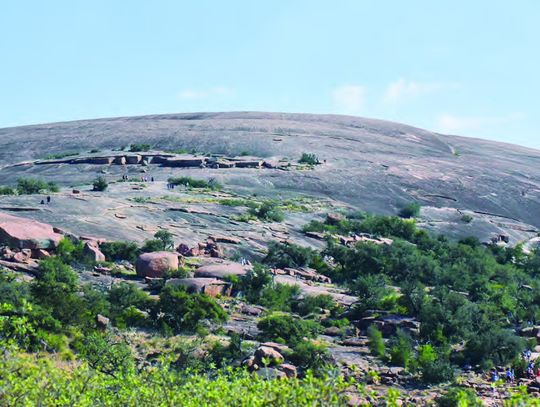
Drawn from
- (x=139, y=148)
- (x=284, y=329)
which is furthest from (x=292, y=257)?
(x=139, y=148)

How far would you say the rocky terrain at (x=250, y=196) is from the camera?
2408 cm

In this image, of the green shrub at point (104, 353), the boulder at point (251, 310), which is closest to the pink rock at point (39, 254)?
the boulder at point (251, 310)

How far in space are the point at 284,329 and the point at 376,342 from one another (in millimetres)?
2298

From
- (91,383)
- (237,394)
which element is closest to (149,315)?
(91,383)

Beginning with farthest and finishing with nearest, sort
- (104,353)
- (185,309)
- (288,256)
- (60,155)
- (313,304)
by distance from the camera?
1. (60,155)
2. (288,256)
3. (313,304)
4. (185,309)
5. (104,353)

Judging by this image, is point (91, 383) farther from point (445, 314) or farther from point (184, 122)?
point (184, 122)

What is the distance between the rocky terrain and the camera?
24078 mm

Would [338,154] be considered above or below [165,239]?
above

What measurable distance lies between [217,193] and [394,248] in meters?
13.7

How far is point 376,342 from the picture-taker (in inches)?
810

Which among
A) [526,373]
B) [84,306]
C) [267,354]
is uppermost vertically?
[84,306]

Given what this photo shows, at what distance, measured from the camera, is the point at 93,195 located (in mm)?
→ 38094

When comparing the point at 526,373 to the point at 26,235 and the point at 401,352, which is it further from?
the point at 26,235

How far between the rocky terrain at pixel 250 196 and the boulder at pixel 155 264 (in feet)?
0.16
